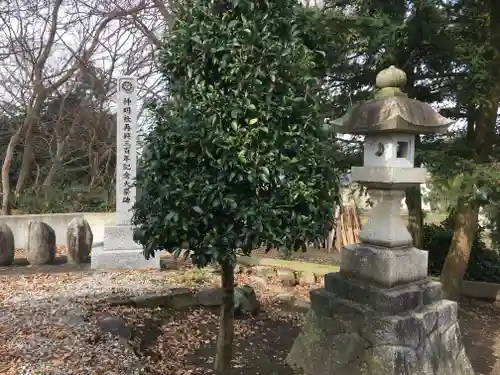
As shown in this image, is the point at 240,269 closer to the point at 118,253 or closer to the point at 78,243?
the point at 118,253

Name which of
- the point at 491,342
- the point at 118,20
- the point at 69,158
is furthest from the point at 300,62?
the point at 69,158

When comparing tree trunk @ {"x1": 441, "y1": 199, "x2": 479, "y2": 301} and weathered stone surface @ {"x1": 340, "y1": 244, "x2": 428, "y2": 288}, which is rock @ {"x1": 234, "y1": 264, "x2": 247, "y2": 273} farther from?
weathered stone surface @ {"x1": 340, "y1": 244, "x2": 428, "y2": 288}

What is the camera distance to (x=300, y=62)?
284cm

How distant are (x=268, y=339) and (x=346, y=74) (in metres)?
4.13

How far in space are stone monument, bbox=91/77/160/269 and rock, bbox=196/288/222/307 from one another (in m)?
1.60

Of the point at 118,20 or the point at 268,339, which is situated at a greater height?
the point at 118,20

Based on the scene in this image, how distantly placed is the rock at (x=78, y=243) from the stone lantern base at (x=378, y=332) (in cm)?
501

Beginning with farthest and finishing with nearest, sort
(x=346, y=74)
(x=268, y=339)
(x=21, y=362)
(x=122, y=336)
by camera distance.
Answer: (x=346, y=74) < (x=268, y=339) < (x=122, y=336) < (x=21, y=362)

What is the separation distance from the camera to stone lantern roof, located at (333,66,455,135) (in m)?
3.53

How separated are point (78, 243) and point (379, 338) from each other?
235 inches

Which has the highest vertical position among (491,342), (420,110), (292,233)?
(420,110)

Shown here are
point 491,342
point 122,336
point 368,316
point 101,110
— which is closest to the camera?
point 368,316

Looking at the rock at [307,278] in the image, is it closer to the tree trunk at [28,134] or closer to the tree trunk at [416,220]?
the tree trunk at [416,220]

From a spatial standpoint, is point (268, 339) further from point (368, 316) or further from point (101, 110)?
point (101, 110)
